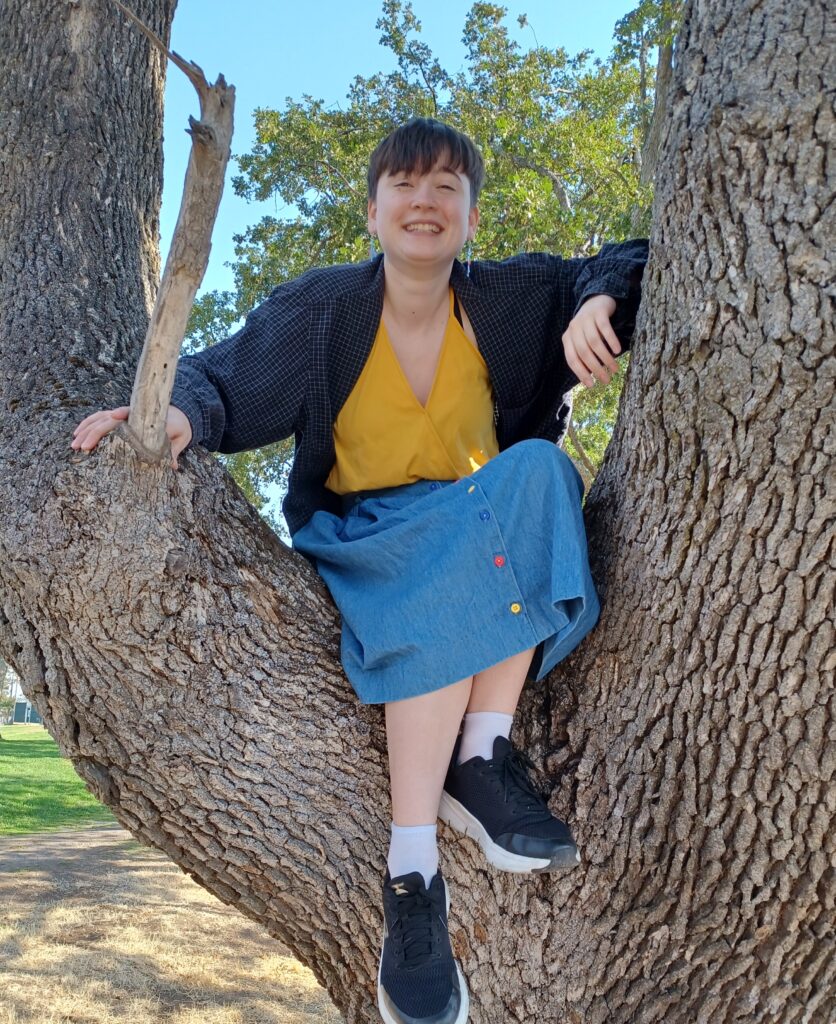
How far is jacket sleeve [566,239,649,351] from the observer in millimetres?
2047

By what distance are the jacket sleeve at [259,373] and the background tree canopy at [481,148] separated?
4.88 m

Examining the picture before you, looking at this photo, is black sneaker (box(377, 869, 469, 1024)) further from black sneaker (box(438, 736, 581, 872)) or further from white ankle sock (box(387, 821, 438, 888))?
black sneaker (box(438, 736, 581, 872))

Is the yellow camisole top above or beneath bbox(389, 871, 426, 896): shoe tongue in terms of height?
above

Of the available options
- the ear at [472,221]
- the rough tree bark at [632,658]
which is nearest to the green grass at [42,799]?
the rough tree bark at [632,658]

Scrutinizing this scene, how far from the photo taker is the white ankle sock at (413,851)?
175 centimetres

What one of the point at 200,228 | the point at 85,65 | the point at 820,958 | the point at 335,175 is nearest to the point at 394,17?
the point at 335,175

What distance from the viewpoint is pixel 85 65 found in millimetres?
2801

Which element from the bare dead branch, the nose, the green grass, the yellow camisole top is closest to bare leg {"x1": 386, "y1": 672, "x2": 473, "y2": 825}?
the yellow camisole top

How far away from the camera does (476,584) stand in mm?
1821

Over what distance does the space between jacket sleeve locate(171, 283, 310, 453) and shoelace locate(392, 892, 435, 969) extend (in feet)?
3.44

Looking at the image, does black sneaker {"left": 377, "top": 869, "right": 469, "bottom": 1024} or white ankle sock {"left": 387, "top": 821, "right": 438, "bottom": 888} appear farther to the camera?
white ankle sock {"left": 387, "top": 821, "right": 438, "bottom": 888}

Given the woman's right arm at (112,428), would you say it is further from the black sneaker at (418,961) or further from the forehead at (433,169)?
the black sneaker at (418,961)

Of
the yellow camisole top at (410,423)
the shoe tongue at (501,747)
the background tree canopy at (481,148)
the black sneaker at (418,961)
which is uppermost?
the background tree canopy at (481,148)

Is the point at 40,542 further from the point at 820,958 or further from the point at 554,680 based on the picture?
the point at 820,958
